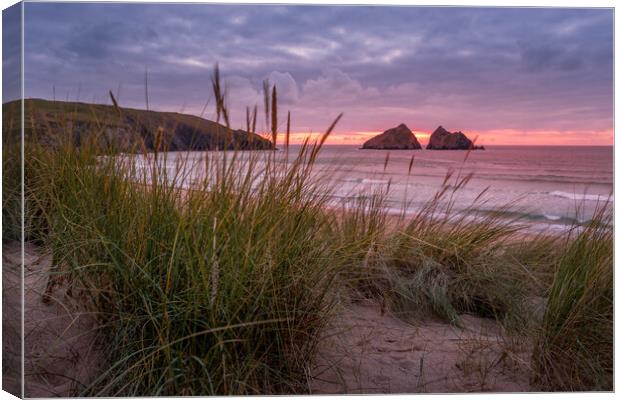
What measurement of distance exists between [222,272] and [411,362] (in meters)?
0.90

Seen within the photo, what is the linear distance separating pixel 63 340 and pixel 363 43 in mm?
1657

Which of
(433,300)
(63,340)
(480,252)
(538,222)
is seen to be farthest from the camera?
(538,222)

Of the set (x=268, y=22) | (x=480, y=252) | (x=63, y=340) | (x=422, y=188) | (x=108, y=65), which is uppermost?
(x=268, y=22)

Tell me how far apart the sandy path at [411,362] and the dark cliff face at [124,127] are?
819 millimetres

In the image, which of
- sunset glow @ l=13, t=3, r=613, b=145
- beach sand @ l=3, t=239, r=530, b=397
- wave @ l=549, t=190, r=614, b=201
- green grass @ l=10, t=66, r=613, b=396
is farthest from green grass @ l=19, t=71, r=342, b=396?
wave @ l=549, t=190, r=614, b=201

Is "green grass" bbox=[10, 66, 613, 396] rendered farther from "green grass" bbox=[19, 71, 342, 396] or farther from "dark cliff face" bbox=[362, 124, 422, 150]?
"dark cliff face" bbox=[362, 124, 422, 150]

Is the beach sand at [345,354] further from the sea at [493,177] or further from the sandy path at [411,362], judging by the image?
the sea at [493,177]

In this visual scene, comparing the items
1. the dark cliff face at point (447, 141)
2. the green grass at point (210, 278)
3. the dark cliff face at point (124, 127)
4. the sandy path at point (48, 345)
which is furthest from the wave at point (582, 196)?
the sandy path at point (48, 345)

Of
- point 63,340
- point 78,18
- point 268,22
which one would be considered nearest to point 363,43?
point 268,22

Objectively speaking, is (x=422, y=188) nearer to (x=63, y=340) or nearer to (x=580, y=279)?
(x=580, y=279)

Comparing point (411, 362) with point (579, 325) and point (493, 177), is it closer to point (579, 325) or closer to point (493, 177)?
point (579, 325)

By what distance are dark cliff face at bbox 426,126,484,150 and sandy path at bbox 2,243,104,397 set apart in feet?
5.55

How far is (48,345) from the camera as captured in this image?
2363mm

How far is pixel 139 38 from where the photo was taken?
2.71 meters
